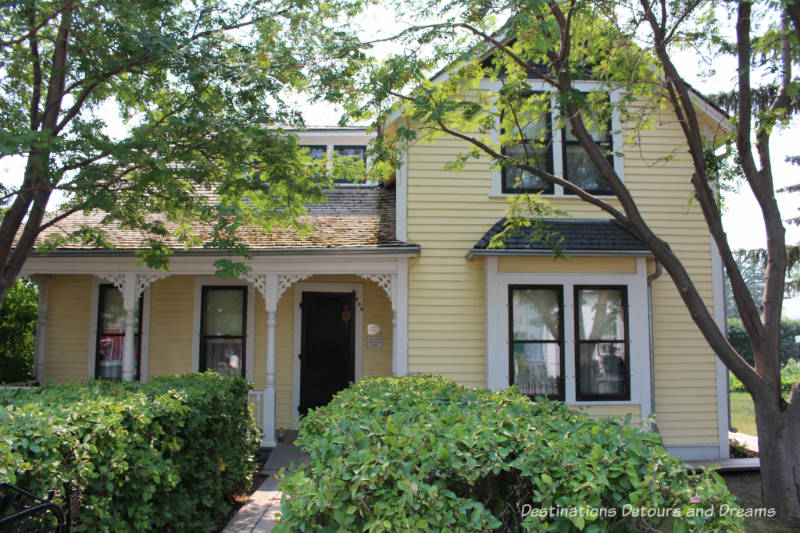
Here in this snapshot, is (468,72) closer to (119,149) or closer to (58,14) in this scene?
(119,149)

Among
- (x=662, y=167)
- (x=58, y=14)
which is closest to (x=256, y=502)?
(x=58, y=14)

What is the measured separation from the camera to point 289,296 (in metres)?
10.3

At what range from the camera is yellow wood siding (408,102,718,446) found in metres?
8.89

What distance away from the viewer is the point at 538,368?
8.84 m

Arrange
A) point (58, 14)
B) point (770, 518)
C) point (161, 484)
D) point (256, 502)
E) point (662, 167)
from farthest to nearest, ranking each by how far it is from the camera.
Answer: point (662, 167)
point (58, 14)
point (256, 502)
point (770, 518)
point (161, 484)

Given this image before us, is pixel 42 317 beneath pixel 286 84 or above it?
beneath

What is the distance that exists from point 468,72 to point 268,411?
5919 mm

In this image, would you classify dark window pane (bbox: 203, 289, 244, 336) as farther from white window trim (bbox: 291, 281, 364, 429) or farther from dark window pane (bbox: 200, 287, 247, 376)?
white window trim (bbox: 291, 281, 364, 429)

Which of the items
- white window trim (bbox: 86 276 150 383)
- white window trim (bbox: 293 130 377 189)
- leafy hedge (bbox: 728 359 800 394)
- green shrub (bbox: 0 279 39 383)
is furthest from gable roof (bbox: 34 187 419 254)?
leafy hedge (bbox: 728 359 800 394)

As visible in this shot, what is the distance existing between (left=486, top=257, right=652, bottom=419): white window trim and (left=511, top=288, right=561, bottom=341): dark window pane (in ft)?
0.53

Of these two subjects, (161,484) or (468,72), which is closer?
(161,484)

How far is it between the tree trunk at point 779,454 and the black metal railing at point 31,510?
247 inches

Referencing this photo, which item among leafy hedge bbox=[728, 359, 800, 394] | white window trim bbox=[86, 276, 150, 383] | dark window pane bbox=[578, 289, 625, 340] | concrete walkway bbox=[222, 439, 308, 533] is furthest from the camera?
leafy hedge bbox=[728, 359, 800, 394]

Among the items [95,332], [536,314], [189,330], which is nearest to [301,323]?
[189,330]
